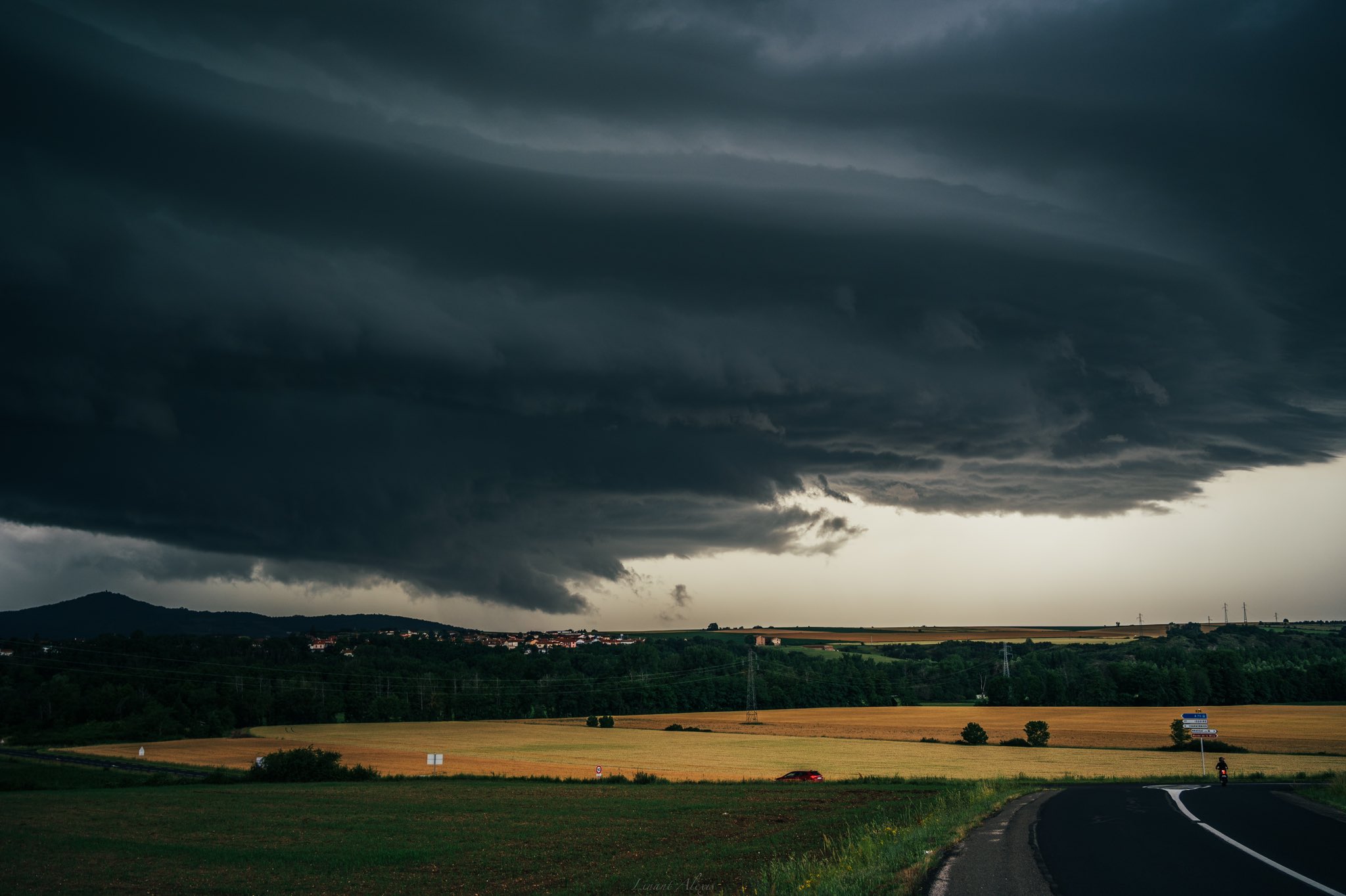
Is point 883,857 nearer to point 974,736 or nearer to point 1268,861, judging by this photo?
point 1268,861

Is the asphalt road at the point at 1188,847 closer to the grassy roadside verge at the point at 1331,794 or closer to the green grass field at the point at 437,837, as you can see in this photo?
the grassy roadside verge at the point at 1331,794

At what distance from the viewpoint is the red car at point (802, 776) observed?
74.0 metres

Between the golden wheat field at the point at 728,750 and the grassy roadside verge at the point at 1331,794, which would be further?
the golden wheat field at the point at 728,750

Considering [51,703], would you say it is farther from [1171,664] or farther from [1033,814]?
[1171,664]

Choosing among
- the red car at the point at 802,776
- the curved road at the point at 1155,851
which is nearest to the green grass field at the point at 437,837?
the curved road at the point at 1155,851

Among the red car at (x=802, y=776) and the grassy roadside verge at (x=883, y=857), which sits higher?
the grassy roadside verge at (x=883, y=857)

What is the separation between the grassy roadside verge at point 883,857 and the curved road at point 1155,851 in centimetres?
70

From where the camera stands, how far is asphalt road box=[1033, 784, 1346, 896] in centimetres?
1678

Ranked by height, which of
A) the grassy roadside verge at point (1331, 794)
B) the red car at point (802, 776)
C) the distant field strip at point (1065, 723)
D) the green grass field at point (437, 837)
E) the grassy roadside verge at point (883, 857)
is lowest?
the distant field strip at point (1065, 723)

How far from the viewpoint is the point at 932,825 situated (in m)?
28.6

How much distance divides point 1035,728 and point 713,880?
9491cm

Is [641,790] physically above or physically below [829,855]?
below

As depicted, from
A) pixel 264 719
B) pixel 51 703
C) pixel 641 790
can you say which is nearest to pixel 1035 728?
pixel 641 790

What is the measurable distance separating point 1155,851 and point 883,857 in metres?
6.41
